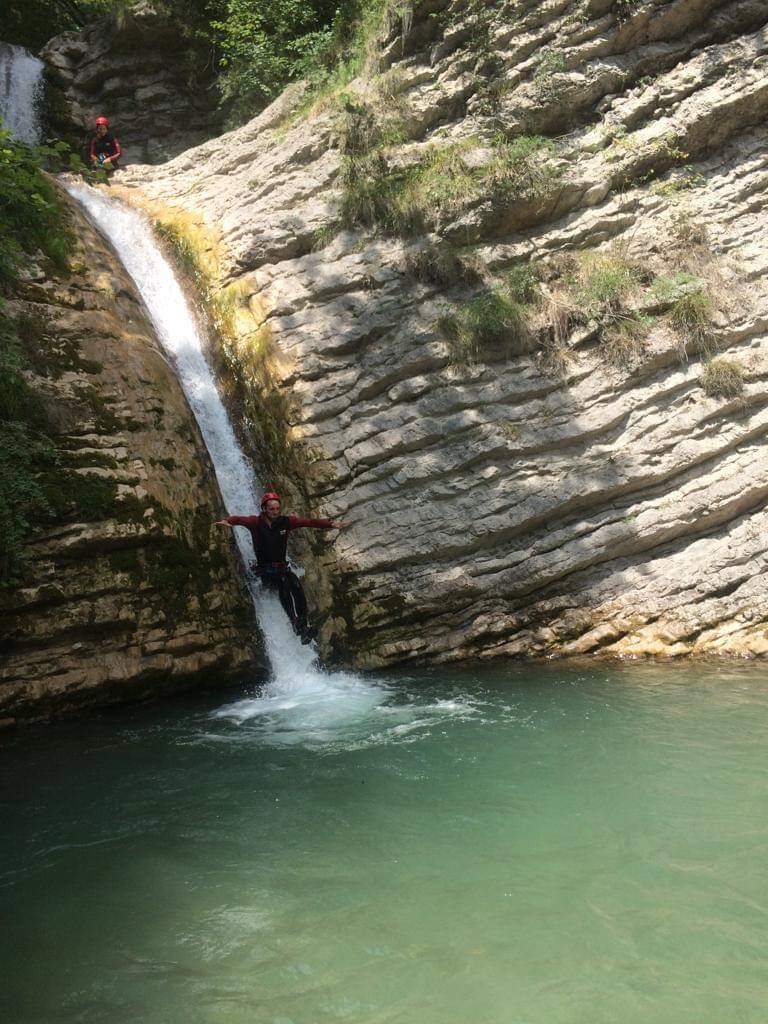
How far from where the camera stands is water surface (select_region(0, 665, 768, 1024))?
292 centimetres

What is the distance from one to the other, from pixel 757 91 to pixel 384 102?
518 centimetres

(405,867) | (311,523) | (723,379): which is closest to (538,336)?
(723,379)

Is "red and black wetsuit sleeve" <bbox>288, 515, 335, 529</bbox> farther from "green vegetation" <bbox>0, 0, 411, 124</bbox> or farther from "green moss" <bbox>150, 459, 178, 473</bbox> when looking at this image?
"green vegetation" <bbox>0, 0, 411, 124</bbox>

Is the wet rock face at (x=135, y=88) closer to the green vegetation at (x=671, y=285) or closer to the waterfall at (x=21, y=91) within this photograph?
the waterfall at (x=21, y=91)

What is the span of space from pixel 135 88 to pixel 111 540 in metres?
13.2

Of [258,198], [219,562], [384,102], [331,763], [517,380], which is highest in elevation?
[384,102]

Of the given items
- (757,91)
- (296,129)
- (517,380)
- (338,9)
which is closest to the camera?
(517,380)

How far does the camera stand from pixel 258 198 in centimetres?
1128

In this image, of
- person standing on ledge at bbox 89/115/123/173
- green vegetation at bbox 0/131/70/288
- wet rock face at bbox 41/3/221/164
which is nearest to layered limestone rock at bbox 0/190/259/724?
green vegetation at bbox 0/131/70/288

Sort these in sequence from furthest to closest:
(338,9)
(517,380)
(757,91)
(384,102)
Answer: (338,9) < (384,102) < (757,91) < (517,380)

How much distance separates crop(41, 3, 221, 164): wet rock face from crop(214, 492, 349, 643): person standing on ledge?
11.4 meters

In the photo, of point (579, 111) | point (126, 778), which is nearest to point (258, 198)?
point (579, 111)

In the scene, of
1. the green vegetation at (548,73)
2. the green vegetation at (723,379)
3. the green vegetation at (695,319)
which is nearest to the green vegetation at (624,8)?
the green vegetation at (548,73)

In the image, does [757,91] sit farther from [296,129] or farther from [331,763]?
[331,763]
